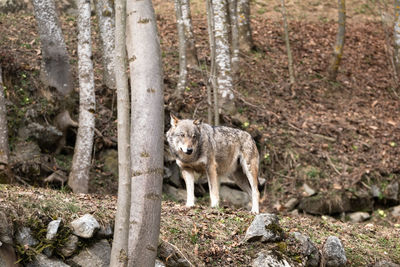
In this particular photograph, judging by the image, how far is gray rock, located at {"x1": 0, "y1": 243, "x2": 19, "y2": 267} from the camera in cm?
530

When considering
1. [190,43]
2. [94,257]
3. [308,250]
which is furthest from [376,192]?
[94,257]

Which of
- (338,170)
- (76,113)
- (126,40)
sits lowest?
(338,170)

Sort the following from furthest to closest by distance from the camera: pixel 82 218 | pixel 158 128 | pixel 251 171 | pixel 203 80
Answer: pixel 203 80 → pixel 251 171 → pixel 82 218 → pixel 158 128

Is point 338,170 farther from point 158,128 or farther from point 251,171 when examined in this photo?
point 158,128

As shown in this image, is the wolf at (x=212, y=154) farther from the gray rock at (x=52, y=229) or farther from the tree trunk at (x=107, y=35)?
the tree trunk at (x=107, y=35)

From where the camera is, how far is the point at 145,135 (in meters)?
4.73

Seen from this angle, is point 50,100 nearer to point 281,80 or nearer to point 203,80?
point 203,80

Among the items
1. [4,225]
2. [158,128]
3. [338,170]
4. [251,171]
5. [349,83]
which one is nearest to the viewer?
[158,128]

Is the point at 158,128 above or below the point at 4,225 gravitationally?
above

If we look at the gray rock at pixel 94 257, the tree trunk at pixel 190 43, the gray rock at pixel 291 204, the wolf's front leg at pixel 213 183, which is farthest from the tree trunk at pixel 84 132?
the tree trunk at pixel 190 43

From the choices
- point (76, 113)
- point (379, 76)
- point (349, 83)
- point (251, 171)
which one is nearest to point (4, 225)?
point (251, 171)

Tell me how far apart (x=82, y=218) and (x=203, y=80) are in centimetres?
1015

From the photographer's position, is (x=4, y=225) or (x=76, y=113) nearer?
(x=4, y=225)

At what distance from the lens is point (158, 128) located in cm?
478
